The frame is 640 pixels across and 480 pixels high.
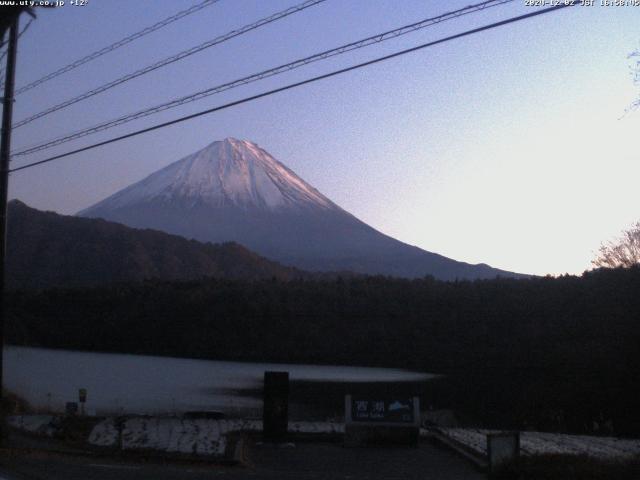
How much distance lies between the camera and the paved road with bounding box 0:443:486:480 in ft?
45.7

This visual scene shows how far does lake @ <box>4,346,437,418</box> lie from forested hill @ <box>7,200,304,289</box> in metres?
24.5

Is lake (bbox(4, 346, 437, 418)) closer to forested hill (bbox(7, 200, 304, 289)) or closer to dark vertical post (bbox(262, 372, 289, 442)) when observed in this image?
dark vertical post (bbox(262, 372, 289, 442))

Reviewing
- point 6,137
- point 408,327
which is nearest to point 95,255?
point 408,327

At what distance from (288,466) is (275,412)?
280 cm

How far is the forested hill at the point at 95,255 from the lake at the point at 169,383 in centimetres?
2446

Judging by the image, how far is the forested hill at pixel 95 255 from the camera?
3009 inches

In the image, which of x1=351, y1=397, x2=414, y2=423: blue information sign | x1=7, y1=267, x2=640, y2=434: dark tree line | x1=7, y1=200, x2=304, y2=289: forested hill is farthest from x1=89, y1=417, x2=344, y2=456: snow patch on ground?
x1=7, y1=200, x2=304, y2=289: forested hill

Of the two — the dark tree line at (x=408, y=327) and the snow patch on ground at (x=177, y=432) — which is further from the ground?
the dark tree line at (x=408, y=327)

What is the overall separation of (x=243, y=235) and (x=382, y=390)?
79.2 meters

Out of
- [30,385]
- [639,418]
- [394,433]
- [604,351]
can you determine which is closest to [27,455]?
[394,433]

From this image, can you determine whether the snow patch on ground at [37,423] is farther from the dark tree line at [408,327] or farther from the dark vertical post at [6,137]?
the dark tree line at [408,327]

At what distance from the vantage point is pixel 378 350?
57.9m

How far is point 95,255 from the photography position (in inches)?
3169

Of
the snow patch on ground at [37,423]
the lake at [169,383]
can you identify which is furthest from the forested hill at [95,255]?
the snow patch on ground at [37,423]
